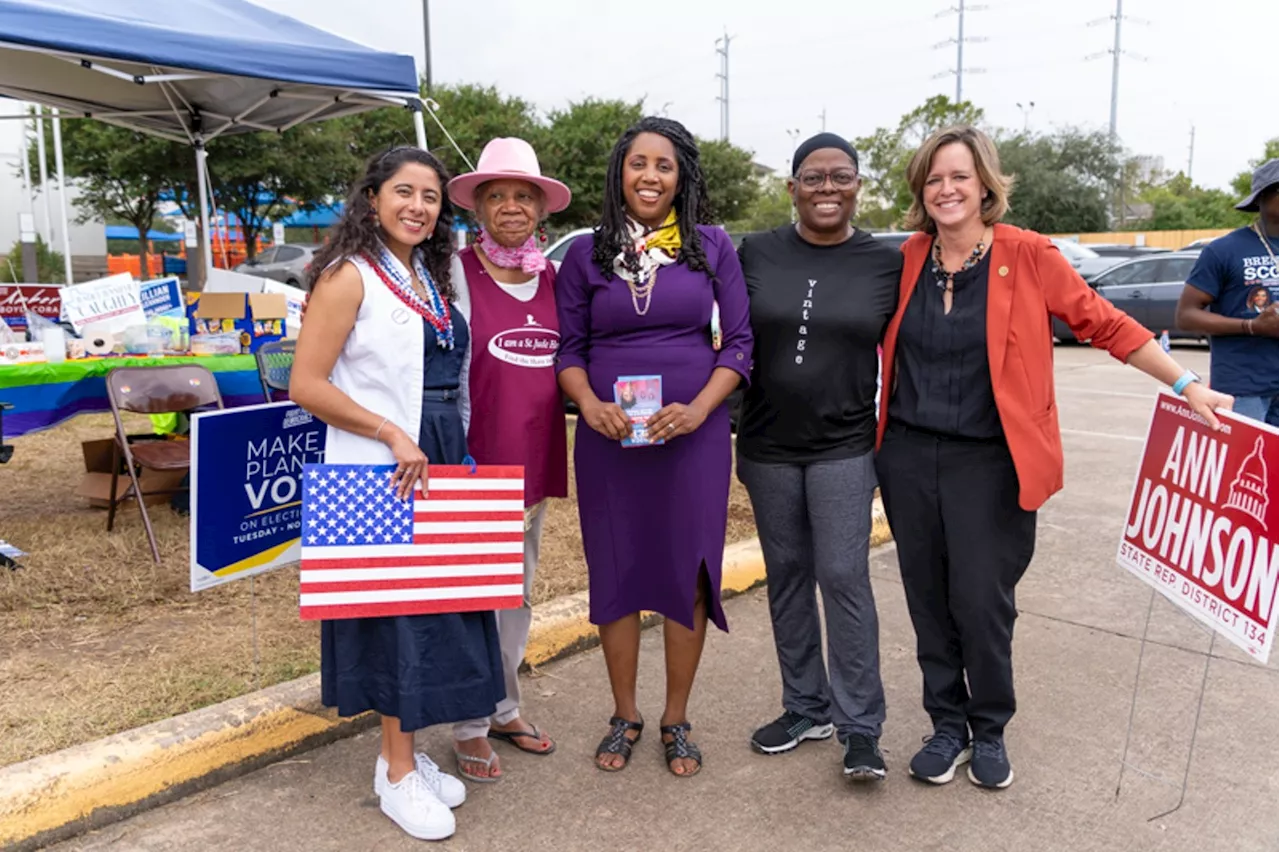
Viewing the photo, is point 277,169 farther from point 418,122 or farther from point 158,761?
point 158,761

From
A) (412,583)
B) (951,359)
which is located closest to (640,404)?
(412,583)

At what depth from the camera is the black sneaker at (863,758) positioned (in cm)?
298

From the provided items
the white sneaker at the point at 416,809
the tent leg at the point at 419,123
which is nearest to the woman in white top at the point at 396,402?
the white sneaker at the point at 416,809

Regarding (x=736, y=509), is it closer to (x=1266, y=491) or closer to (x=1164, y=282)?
(x=1266, y=491)

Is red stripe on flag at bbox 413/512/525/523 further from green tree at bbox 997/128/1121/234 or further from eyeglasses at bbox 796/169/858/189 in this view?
green tree at bbox 997/128/1121/234

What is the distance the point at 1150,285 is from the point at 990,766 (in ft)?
50.5

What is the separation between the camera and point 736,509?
20.2 feet

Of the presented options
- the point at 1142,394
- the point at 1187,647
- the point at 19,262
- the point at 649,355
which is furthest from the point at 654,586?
the point at 19,262

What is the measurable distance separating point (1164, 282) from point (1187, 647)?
45.4ft

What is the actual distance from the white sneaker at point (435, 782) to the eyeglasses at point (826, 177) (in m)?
2.09

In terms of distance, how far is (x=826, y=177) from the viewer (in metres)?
2.90

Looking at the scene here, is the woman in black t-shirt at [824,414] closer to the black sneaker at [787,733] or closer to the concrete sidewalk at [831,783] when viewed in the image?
the black sneaker at [787,733]

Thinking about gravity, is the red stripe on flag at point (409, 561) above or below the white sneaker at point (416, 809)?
above

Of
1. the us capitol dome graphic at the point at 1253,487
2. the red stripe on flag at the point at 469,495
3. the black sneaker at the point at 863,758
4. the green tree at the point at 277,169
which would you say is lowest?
the black sneaker at the point at 863,758
